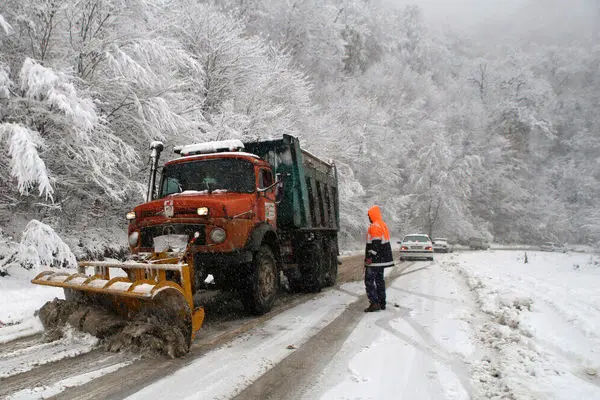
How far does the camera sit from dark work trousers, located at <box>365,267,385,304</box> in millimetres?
7121

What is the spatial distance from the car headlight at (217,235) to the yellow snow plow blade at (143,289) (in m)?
0.72

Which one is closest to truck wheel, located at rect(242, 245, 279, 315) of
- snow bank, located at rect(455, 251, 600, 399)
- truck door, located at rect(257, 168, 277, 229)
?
truck door, located at rect(257, 168, 277, 229)

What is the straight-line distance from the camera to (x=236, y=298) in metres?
8.31

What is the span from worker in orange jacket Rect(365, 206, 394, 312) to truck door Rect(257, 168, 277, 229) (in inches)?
67.4

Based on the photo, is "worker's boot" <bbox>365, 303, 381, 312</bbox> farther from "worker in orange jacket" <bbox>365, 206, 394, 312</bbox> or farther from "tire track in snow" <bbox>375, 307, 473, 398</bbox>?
"tire track in snow" <bbox>375, 307, 473, 398</bbox>

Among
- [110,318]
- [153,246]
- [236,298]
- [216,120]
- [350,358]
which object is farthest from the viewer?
[216,120]

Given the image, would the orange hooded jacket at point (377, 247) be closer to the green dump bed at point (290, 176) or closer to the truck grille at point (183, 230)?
the green dump bed at point (290, 176)

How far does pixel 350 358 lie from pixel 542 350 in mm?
2149

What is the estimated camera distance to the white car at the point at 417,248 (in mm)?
20675

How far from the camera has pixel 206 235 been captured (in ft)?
19.2

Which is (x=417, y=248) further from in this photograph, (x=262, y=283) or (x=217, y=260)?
(x=217, y=260)

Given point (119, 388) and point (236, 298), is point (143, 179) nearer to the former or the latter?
point (236, 298)

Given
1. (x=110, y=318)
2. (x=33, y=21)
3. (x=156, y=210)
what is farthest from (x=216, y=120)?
(x=110, y=318)

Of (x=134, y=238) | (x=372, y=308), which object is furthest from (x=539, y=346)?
(x=134, y=238)
